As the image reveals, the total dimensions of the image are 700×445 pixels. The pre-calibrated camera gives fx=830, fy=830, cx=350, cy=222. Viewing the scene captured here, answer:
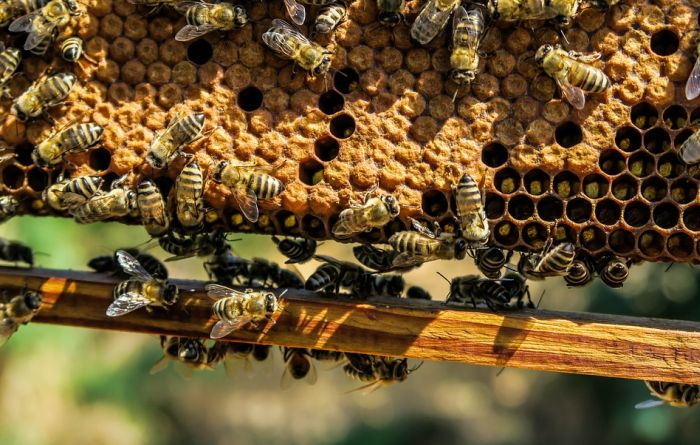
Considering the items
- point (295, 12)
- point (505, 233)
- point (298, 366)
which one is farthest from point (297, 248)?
point (295, 12)

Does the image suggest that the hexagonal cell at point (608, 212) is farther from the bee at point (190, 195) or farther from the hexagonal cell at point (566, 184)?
the bee at point (190, 195)

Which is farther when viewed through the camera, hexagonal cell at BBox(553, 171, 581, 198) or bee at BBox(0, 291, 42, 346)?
bee at BBox(0, 291, 42, 346)

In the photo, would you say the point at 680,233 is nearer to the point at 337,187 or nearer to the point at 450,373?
the point at 337,187

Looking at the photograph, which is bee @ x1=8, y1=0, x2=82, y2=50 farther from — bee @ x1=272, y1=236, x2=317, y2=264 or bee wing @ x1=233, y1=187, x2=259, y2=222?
bee @ x1=272, y1=236, x2=317, y2=264

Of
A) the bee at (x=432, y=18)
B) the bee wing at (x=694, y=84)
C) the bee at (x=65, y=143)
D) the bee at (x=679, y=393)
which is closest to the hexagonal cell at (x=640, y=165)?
the bee wing at (x=694, y=84)

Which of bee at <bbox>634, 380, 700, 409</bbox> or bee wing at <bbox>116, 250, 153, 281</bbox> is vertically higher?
bee at <bbox>634, 380, 700, 409</bbox>

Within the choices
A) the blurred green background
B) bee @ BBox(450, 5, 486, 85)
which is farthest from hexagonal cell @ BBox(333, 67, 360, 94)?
the blurred green background

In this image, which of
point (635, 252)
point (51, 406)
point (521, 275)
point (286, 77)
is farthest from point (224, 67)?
point (51, 406)
